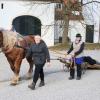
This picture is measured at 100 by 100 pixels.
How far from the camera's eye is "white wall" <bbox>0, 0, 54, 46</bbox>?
3647cm

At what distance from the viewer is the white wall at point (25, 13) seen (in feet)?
120

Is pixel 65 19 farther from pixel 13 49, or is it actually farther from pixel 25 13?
pixel 13 49

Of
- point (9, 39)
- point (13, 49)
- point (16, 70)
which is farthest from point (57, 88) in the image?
point (9, 39)

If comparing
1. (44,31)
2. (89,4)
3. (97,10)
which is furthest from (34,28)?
(97,10)

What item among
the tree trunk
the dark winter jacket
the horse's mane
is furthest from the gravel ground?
the tree trunk

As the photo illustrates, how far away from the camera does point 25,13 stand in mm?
36469

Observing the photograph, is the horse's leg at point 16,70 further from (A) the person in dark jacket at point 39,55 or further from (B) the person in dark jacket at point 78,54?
(B) the person in dark jacket at point 78,54

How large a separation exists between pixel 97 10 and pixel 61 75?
27.9 m

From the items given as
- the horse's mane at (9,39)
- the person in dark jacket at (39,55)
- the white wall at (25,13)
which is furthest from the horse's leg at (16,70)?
the white wall at (25,13)

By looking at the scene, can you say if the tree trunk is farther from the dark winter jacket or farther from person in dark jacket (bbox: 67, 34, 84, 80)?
the dark winter jacket

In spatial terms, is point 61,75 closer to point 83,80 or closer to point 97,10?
point 83,80

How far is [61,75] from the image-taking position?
15.0 m

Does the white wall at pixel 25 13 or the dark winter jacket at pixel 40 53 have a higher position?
the dark winter jacket at pixel 40 53

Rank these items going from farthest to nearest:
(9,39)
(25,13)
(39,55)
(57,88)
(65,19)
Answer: (25,13), (65,19), (9,39), (39,55), (57,88)
